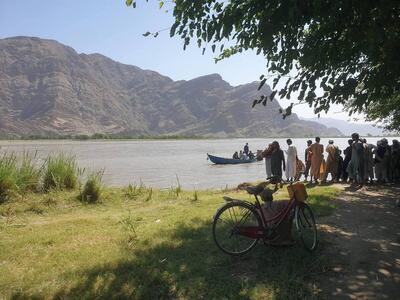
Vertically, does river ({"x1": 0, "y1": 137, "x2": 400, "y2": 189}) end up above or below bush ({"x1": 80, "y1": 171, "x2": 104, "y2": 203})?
below

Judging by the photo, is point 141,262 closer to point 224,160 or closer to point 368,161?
point 368,161

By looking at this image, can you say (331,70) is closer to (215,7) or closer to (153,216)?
(215,7)

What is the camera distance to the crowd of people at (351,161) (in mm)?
15141

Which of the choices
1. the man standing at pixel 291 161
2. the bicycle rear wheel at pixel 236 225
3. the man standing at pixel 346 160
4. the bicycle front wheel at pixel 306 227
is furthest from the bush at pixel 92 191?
the man standing at pixel 346 160

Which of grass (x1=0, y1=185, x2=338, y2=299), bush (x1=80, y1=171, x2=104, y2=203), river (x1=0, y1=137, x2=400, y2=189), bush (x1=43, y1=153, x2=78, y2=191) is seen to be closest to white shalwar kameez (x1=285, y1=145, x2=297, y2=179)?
grass (x1=0, y1=185, x2=338, y2=299)

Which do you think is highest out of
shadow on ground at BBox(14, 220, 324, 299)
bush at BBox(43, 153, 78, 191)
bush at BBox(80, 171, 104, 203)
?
bush at BBox(43, 153, 78, 191)

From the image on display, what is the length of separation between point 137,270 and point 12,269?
6.88ft

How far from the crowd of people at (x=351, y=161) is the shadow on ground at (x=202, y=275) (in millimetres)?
8131

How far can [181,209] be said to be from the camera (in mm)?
11500

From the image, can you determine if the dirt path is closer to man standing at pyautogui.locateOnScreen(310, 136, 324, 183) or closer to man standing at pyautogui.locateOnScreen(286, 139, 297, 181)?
man standing at pyautogui.locateOnScreen(310, 136, 324, 183)

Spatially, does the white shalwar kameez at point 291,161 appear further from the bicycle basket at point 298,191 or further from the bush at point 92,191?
the bicycle basket at point 298,191

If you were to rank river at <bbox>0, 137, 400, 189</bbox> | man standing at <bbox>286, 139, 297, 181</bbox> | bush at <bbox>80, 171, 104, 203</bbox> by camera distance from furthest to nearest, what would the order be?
river at <bbox>0, 137, 400, 189</bbox> → man standing at <bbox>286, 139, 297, 181</bbox> → bush at <bbox>80, 171, 104, 203</bbox>

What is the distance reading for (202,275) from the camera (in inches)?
242

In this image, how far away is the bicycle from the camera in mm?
6680
